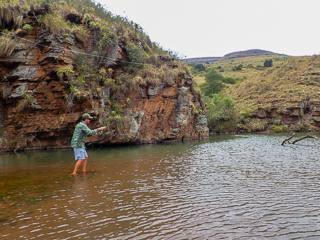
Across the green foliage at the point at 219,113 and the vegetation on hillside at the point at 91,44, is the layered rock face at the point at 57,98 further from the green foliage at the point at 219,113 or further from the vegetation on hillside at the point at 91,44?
the green foliage at the point at 219,113

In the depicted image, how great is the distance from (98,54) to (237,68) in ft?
247

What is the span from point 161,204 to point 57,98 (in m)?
15.5

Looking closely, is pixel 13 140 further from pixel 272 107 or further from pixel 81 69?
pixel 272 107

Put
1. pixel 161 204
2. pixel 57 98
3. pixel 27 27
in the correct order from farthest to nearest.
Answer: pixel 57 98
pixel 27 27
pixel 161 204

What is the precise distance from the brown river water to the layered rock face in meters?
9.45

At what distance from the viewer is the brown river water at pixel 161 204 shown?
4188 millimetres

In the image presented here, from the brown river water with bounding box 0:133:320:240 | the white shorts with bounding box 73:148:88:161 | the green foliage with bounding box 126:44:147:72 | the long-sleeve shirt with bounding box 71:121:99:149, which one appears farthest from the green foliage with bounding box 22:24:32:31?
the white shorts with bounding box 73:148:88:161

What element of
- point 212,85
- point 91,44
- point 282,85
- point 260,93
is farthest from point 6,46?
point 212,85

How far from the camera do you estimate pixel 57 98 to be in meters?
18.2

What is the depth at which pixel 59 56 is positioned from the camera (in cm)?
1759

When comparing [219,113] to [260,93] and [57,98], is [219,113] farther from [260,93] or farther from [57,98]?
[57,98]

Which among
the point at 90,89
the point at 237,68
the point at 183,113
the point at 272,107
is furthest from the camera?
the point at 237,68

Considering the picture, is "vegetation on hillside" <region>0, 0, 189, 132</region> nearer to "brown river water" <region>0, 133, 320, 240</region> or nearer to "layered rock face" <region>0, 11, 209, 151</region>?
"layered rock face" <region>0, 11, 209, 151</region>

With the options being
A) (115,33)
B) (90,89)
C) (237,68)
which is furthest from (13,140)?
(237,68)
